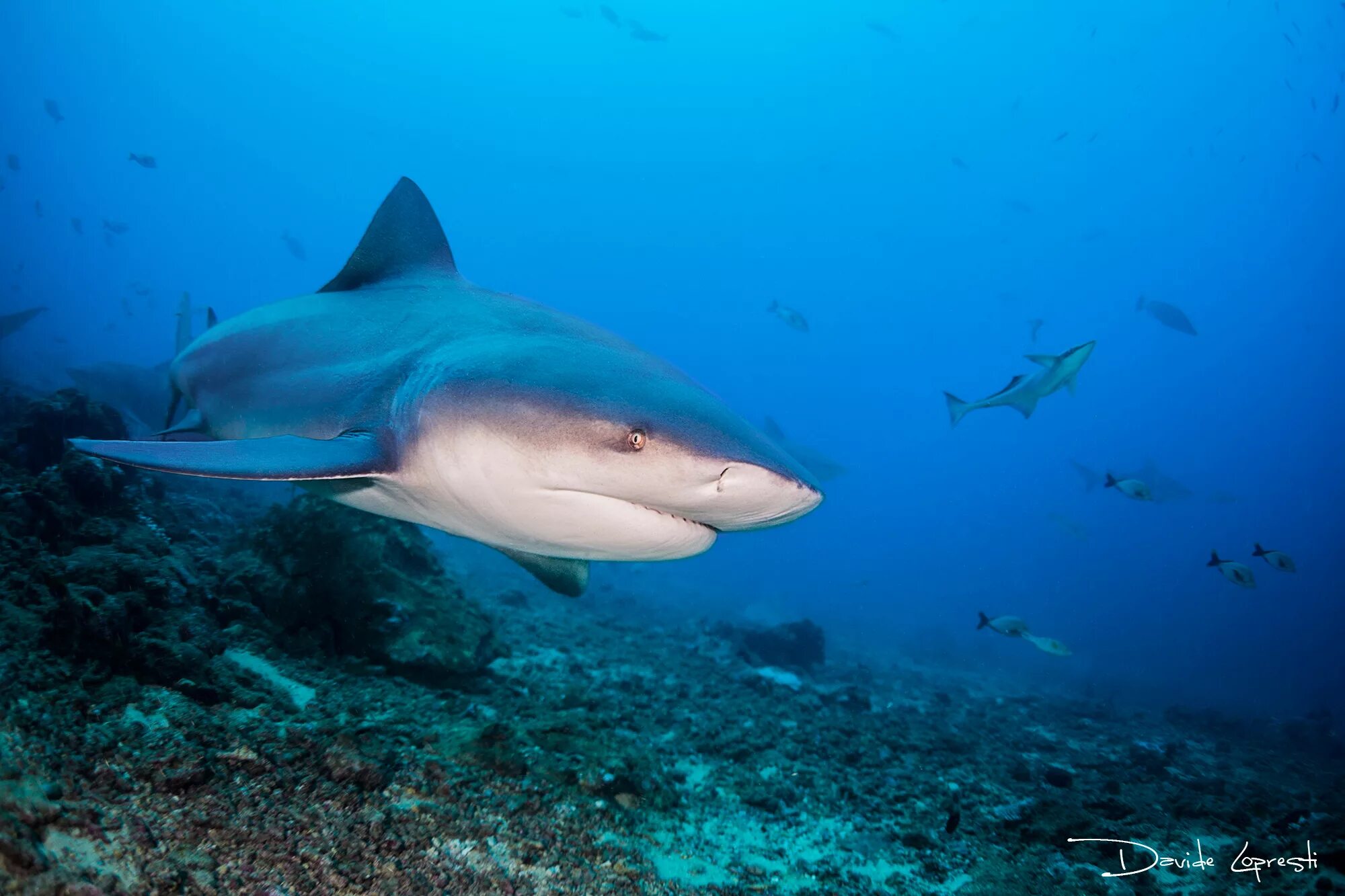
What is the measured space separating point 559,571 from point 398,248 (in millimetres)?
2498

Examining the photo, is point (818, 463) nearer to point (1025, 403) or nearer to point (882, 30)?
point (1025, 403)

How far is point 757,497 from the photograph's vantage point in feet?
6.01

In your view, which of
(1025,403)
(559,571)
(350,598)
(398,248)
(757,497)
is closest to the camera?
(757,497)

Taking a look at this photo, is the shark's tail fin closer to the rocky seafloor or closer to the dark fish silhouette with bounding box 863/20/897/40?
the rocky seafloor

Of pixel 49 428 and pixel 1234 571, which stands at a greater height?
pixel 49 428

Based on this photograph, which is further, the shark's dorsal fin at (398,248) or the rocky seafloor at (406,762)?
the shark's dorsal fin at (398,248)

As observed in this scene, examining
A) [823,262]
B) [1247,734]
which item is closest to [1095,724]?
[1247,734]

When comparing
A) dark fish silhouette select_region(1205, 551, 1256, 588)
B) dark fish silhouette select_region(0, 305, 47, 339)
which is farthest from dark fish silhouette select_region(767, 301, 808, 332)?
dark fish silhouette select_region(0, 305, 47, 339)

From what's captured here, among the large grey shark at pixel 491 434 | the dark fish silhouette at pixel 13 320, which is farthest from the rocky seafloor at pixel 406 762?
the dark fish silhouette at pixel 13 320

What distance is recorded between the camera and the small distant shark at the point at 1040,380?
325 inches

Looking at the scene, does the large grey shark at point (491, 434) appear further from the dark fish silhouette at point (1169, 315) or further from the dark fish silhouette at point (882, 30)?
the dark fish silhouette at point (882, 30)

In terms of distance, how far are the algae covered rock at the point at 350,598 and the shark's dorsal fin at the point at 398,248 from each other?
1976mm

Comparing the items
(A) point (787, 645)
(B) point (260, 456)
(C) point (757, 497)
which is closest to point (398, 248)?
(B) point (260, 456)

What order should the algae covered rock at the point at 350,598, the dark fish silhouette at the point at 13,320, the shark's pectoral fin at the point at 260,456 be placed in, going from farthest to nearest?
the dark fish silhouette at the point at 13,320 < the algae covered rock at the point at 350,598 < the shark's pectoral fin at the point at 260,456
